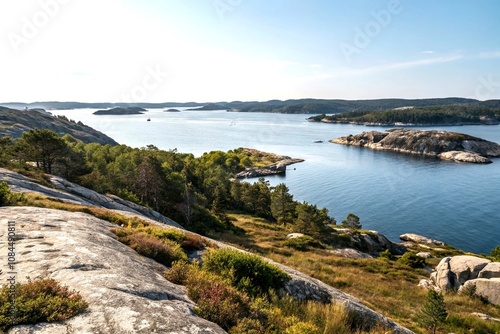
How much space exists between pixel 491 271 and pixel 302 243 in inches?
913

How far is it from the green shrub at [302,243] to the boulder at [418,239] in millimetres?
33451

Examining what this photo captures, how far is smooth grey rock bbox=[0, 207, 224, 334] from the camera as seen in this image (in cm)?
524

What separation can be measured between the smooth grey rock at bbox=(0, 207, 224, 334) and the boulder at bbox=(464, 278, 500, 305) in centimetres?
3300

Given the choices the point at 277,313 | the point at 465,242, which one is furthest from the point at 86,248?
the point at 465,242

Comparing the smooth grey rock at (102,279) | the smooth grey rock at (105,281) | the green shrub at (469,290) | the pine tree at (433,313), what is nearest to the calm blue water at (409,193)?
the green shrub at (469,290)

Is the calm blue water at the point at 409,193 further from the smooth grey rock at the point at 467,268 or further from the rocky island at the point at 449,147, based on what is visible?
the smooth grey rock at the point at 467,268

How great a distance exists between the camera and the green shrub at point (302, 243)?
44.5 meters

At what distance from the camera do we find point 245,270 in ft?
33.0

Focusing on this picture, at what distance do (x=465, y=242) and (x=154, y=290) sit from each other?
80.7m

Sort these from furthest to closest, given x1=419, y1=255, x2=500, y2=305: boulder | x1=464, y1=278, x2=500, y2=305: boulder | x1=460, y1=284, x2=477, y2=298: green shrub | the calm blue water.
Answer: the calm blue water → x1=460, y1=284, x2=477, y2=298: green shrub → x1=419, y1=255, x2=500, y2=305: boulder → x1=464, y1=278, x2=500, y2=305: boulder

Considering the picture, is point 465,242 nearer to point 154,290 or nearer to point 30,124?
point 154,290

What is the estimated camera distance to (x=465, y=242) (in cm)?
6662

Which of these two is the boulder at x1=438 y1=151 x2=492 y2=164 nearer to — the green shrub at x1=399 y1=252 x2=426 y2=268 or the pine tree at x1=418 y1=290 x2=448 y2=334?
the green shrub at x1=399 y1=252 x2=426 y2=268

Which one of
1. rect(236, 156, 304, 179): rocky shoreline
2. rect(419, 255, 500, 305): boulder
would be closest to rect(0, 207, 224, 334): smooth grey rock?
rect(419, 255, 500, 305): boulder
